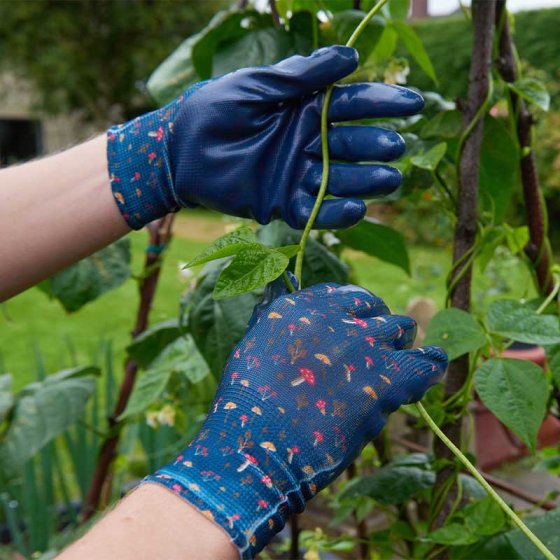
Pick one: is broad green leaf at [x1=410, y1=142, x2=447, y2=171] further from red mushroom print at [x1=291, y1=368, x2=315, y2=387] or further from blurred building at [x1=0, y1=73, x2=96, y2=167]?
blurred building at [x1=0, y1=73, x2=96, y2=167]

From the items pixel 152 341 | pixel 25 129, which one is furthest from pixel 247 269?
pixel 25 129

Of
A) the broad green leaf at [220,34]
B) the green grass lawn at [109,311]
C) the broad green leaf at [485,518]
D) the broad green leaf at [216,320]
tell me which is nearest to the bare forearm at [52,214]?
the broad green leaf at [216,320]

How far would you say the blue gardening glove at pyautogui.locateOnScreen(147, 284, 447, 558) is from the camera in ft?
2.17

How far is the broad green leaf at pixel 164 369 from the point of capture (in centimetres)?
125

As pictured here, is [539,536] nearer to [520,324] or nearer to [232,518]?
[520,324]

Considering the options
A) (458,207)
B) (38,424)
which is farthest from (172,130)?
(38,424)

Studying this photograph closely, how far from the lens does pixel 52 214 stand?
0.99 m

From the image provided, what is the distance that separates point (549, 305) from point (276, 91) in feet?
1.47

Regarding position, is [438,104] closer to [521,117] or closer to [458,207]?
[521,117]

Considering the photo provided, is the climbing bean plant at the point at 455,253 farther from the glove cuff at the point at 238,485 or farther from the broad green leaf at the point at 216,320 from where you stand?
the glove cuff at the point at 238,485

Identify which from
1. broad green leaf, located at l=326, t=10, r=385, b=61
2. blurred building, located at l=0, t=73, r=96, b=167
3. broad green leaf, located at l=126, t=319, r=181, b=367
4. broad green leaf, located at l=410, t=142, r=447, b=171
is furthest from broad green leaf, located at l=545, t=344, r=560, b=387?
blurred building, located at l=0, t=73, r=96, b=167

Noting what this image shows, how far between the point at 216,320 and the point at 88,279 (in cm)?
44

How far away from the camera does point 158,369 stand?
1285 millimetres

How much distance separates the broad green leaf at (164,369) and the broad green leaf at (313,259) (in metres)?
0.28
